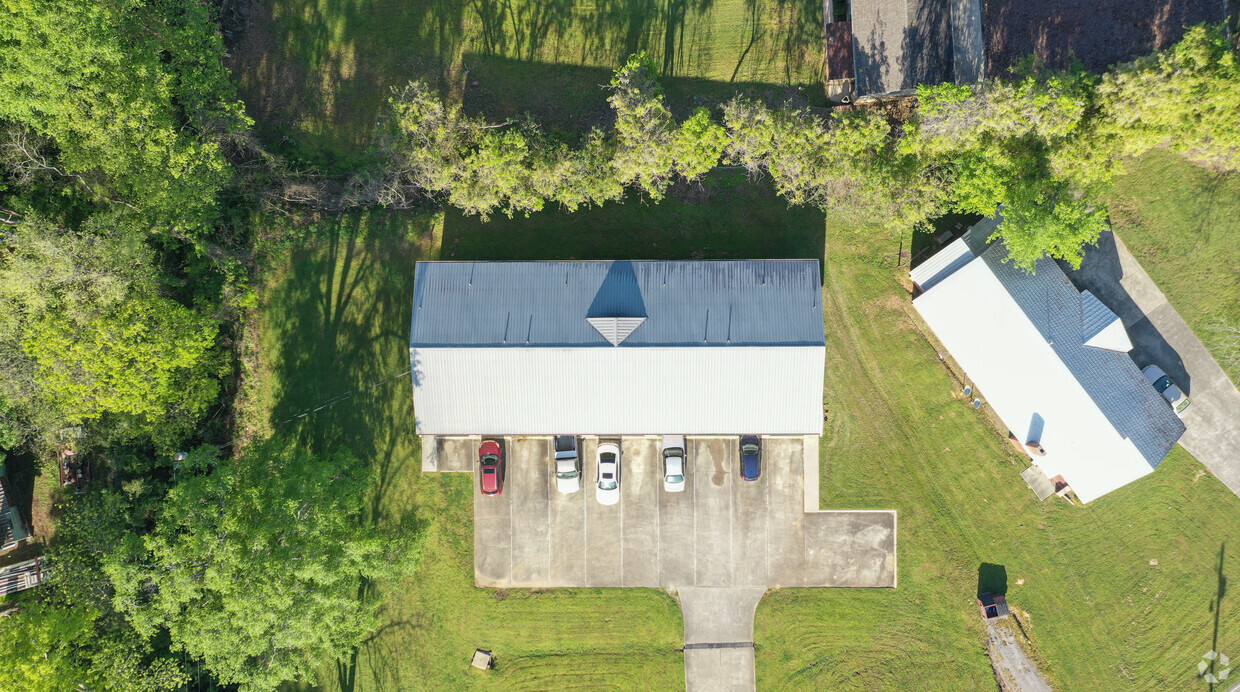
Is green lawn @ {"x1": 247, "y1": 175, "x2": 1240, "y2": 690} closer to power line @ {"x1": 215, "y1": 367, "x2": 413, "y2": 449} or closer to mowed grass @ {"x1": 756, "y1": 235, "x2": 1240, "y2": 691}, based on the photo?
mowed grass @ {"x1": 756, "y1": 235, "x2": 1240, "y2": 691}

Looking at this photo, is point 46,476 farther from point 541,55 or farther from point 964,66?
point 964,66

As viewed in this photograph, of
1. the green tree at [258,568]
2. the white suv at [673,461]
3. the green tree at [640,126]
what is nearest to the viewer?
the green tree at [258,568]

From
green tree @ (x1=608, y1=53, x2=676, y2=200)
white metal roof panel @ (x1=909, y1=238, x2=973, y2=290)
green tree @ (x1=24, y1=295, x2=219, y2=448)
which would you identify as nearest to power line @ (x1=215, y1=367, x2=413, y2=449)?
green tree @ (x1=24, y1=295, x2=219, y2=448)

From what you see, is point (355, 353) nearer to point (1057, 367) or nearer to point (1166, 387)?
point (1057, 367)

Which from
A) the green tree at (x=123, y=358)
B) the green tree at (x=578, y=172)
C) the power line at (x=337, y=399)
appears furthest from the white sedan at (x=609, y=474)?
the green tree at (x=123, y=358)

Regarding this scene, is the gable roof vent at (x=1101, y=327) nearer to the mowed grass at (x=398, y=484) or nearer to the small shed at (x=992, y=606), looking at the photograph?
the small shed at (x=992, y=606)

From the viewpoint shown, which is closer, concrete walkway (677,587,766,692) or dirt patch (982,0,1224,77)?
dirt patch (982,0,1224,77)

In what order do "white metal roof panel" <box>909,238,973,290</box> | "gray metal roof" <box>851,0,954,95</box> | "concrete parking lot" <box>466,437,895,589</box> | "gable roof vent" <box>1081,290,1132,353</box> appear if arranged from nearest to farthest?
"gable roof vent" <box>1081,290,1132,353</box>
"gray metal roof" <box>851,0,954,95</box>
"white metal roof panel" <box>909,238,973,290</box>
"concrete parking lot" <box>466,437,895,589</box>
